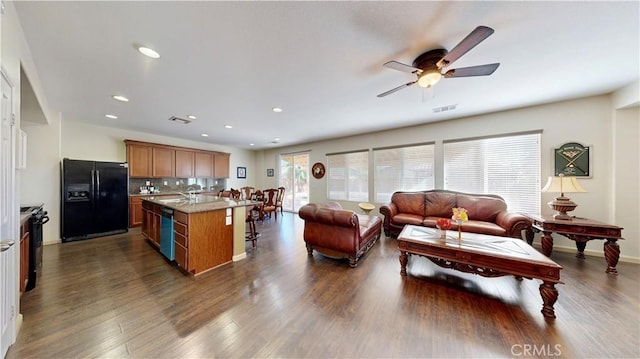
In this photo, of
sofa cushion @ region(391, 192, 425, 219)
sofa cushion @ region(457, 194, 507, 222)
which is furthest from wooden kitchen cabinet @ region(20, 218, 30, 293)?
sofa cushion @ region(457, 194, 507, 222)

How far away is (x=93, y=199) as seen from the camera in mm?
4188

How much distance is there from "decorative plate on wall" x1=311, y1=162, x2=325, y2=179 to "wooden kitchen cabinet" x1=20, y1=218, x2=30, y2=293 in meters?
5.52

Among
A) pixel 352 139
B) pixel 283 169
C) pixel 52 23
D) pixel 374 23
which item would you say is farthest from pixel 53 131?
pixel 352 139

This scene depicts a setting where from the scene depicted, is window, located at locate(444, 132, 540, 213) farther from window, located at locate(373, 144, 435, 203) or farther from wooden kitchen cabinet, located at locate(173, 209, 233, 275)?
wooden kitchen cabinet, located at locate(173, 209, 233, 275)

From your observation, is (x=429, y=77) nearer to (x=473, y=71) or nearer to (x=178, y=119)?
(x=473, y=71)

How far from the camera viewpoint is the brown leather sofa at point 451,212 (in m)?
3.28

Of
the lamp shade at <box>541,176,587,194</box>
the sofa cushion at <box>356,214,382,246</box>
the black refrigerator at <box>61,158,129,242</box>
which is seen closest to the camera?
the lamp shade at <box>541,176,587,194</box>

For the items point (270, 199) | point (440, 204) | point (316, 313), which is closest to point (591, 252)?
point (440, 204)

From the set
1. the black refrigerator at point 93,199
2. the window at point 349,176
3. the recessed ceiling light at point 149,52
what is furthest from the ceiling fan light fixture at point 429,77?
the black refrigerator at point 93,199

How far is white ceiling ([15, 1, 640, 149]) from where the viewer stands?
1560 mm

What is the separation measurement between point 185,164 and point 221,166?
3.81 feet

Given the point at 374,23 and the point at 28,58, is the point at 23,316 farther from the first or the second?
the point at 374,23

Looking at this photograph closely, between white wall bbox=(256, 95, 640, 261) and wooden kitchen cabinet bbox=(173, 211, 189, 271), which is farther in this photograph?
white wall bbox=(256, 95, 640, 261)

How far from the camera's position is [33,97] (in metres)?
2.63
